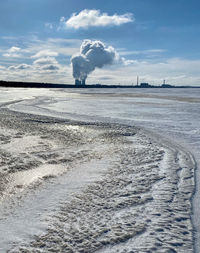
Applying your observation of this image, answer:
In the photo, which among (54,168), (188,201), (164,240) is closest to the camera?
(164,240)

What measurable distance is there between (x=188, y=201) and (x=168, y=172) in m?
0.97

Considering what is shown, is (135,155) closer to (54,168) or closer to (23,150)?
(54,168)

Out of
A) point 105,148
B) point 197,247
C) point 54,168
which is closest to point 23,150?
point 54,168

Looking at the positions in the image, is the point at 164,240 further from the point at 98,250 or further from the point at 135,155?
the point at 135,155

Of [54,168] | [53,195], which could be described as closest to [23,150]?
[54,168]

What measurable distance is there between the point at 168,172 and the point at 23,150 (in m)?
2.99

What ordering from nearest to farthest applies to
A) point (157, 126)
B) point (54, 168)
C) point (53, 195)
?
point (53, 195) < point (54, 168) < point (157, 126)

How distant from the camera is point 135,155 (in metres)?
4.64

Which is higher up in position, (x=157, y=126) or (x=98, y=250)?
(x=157, y=126)

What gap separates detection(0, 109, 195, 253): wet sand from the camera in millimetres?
2125

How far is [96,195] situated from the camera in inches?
118

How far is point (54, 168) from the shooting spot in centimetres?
399

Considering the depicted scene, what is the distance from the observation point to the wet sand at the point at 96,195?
83.7 inches

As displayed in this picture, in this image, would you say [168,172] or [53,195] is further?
[168,172]
